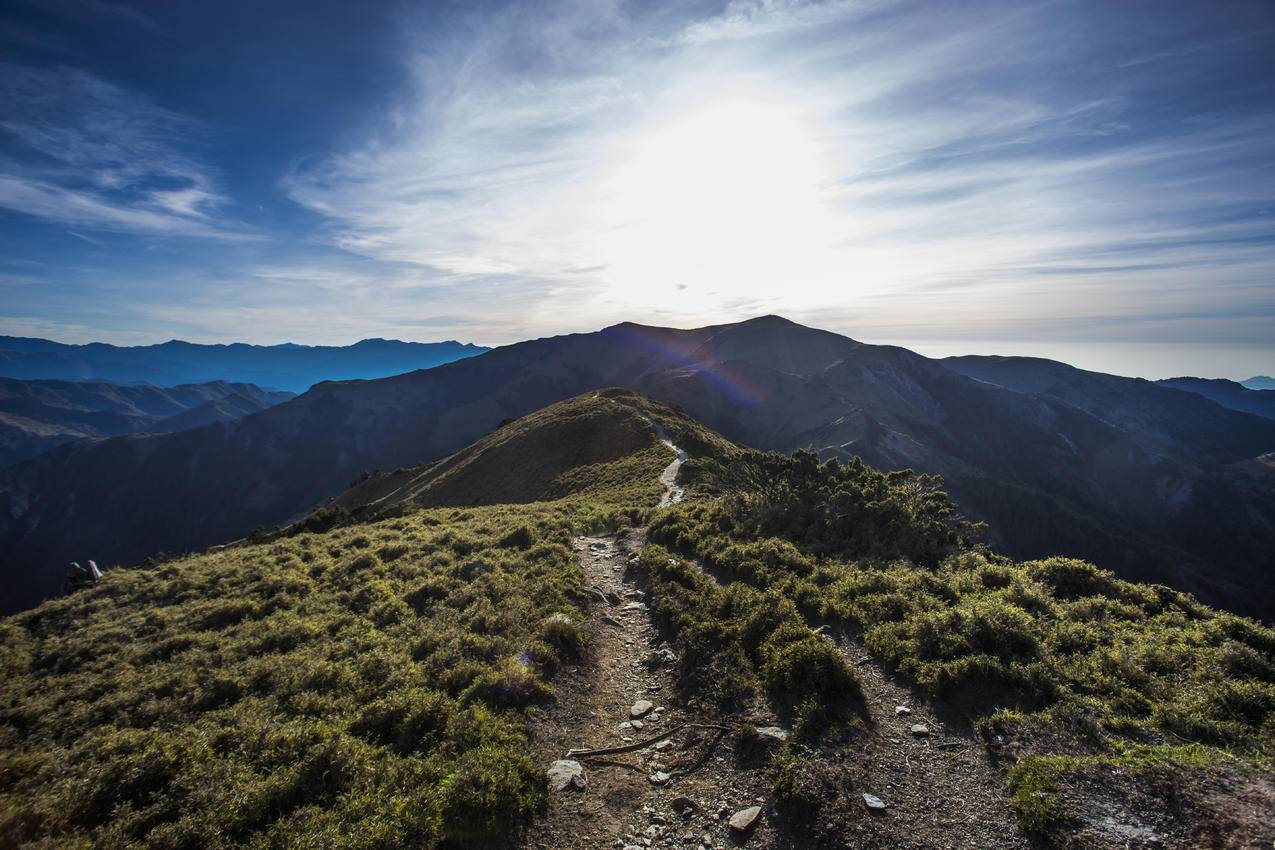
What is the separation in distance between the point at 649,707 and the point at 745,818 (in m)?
3.82

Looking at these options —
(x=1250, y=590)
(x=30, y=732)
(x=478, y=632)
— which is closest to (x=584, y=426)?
(x=478, y=632)

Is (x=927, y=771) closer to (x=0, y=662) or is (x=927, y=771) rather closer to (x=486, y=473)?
(x=0, y=662)

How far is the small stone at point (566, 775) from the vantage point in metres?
8.73

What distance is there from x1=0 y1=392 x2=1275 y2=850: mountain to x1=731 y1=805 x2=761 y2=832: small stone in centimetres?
3

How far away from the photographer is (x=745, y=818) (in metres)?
7.82

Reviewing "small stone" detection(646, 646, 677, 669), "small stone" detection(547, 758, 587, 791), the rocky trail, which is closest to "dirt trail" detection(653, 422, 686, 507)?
"small stone" detection(646, 646, 677, 669)

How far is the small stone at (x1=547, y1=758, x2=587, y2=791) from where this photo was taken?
873 centimetres

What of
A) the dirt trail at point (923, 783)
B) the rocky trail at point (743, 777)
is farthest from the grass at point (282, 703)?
the dirt trail at point (923, 783)

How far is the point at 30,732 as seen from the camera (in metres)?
9.96

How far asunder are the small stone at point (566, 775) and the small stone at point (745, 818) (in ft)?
8.82

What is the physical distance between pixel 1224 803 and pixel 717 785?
6.81 metres

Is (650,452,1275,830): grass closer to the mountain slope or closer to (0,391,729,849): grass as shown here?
(0,391,729,849): grass

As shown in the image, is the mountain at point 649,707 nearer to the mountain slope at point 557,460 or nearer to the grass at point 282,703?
the grass at point 282,703

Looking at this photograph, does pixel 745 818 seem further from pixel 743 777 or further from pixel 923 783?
pixel 923 783
